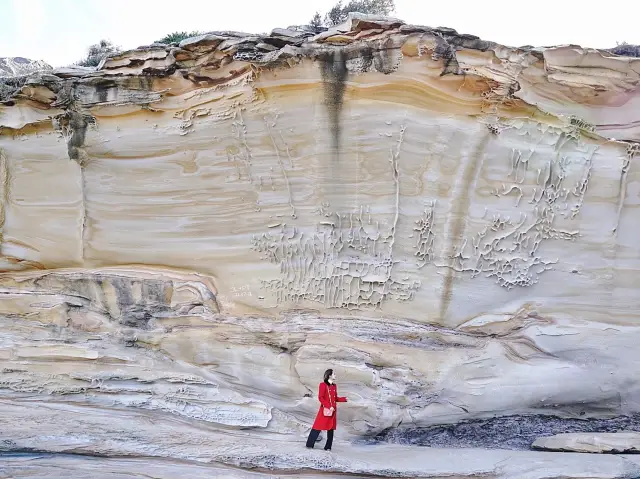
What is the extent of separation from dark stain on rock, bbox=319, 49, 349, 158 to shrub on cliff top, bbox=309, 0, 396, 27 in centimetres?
380

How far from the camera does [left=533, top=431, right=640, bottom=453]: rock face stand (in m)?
3.81

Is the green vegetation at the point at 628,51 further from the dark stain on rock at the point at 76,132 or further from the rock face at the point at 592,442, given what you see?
the dark stain on rock at the point at 76,132

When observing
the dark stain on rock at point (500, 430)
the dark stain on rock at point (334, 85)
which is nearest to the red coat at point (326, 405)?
the dark stain on rock at point (500, 430)

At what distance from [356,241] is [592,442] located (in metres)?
2.14

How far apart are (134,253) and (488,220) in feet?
9.26

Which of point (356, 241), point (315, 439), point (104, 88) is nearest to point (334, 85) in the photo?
point (356, 241)

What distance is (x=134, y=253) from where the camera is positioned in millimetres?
4617

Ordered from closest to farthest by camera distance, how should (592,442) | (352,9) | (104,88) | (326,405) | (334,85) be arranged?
(326,405)
(592,442)
(334,85)
(104,88)
(352,9)

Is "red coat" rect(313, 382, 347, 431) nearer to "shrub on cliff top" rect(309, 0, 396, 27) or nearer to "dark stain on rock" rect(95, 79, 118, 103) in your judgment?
"dark stain on rock" rect(95, 79, 118, 103)

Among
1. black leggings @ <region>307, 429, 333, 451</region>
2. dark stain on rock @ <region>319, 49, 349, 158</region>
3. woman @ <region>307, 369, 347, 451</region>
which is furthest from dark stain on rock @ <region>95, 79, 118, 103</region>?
black leggings @ <region>307, 429, 333, 451</region>

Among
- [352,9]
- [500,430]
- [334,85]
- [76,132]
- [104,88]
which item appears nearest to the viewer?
[500,430]

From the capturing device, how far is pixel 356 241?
4.37m

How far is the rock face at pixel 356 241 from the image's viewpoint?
420 centimetres

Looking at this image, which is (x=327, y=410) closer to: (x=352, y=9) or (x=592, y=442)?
(x=592, y=442)
